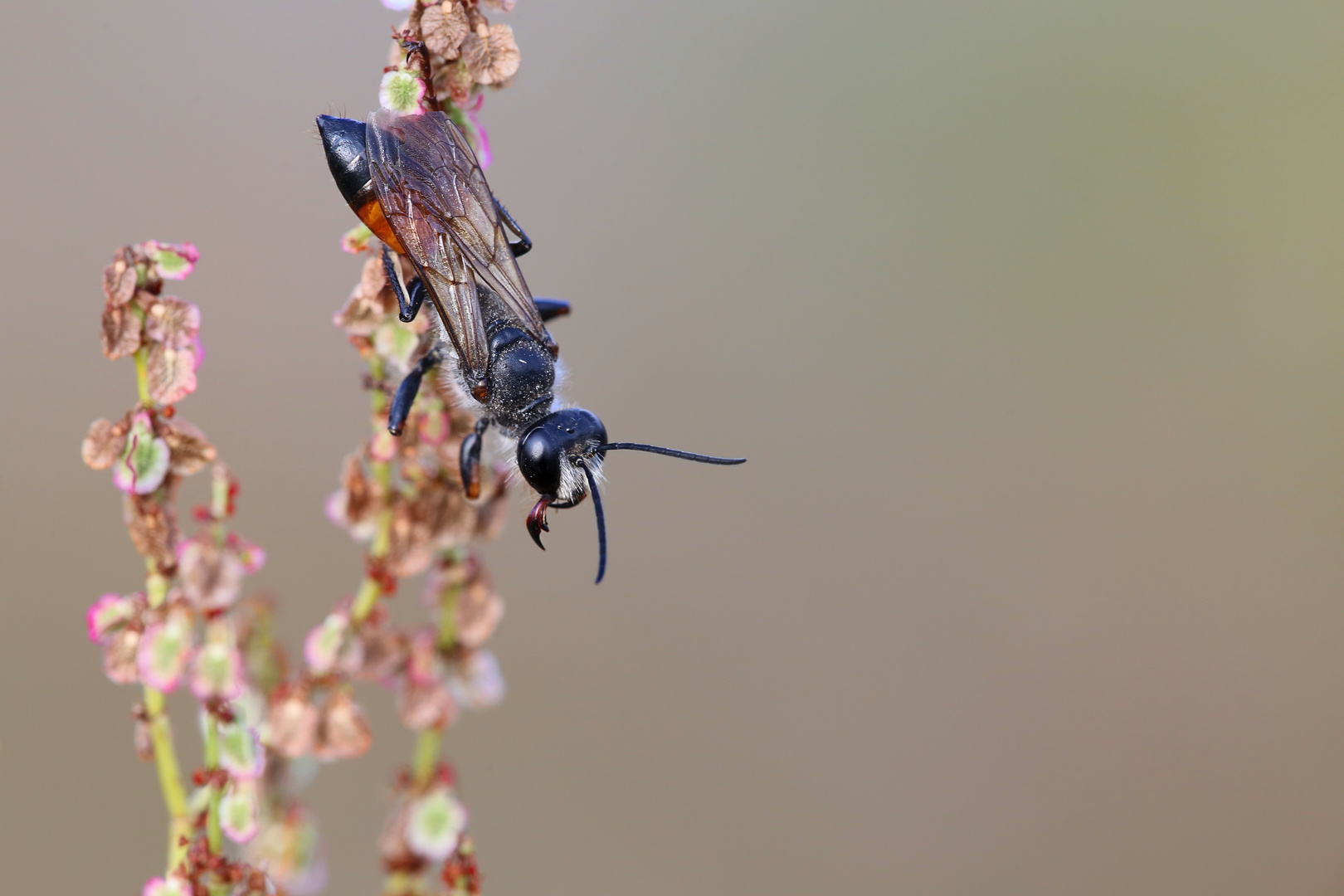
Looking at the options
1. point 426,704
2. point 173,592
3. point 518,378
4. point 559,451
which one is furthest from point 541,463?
point 173,592

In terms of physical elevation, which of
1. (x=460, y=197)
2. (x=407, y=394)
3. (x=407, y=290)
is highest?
(x=460, y=197)

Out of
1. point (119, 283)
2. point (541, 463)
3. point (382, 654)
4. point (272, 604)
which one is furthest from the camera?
point (541, 463)

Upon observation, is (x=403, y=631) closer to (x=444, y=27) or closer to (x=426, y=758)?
(x=426, y=758)

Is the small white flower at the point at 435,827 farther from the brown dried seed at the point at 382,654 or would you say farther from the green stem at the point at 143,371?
the green stem at the point at 143,371

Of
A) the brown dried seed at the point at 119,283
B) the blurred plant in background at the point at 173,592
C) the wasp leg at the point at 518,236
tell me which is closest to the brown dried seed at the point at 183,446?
the blurred plant in background at the point at 173,592

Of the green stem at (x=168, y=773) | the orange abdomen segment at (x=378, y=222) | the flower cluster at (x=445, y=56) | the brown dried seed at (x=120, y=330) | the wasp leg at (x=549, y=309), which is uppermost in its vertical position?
the flower cluster at (x=445, y=56)

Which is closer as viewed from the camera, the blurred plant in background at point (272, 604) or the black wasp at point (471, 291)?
the blurred plant in background at point (272, 604)

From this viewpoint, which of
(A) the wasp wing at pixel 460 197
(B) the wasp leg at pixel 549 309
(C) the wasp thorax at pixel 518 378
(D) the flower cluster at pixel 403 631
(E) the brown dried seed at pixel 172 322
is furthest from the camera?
(B) the wasp leg at pixel 549 309
